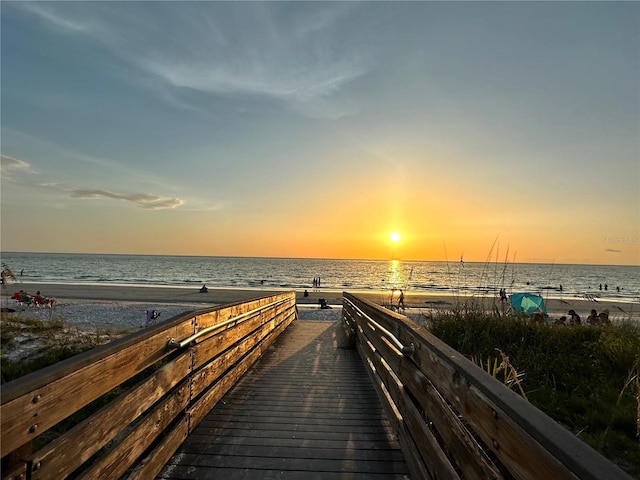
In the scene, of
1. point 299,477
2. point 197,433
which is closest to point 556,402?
point 299,477

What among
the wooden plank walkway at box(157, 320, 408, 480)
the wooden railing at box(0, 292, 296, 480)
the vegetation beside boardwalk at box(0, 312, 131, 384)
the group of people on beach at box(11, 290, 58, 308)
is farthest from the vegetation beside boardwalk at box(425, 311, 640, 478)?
the group of people on beach at box(11, 290, 58, 308)

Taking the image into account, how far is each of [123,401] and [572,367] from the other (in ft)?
19.7

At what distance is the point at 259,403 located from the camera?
4551 mm

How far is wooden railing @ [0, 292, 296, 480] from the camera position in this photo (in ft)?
5.05

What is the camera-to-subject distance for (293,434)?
3.66m

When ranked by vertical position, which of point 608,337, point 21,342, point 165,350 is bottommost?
point 21,342

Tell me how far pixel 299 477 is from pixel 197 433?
1.21m

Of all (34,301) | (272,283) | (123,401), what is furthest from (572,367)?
(272,283)

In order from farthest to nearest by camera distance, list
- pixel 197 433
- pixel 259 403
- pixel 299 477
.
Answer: pixel 259 403 < pixel 197 433 < pixel 299 477

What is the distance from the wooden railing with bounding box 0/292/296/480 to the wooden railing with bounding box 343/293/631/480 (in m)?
1.82

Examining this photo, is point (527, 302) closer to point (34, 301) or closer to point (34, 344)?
point (34, 344)

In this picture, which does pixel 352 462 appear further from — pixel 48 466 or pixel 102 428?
pixel 48 466

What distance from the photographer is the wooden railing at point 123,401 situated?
154 cm

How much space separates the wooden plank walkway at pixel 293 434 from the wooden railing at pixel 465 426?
32cm
